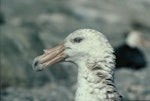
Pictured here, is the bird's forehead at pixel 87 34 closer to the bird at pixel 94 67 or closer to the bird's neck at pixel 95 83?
the bird at pixel 94 67

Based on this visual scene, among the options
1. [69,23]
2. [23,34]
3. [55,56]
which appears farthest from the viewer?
[69,23]

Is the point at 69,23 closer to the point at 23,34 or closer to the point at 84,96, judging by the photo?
the point at 23,34

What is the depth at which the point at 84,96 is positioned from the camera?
6805mm

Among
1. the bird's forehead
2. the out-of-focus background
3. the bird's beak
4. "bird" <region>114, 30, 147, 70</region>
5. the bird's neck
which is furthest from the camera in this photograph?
"bird" <region>114, 30, 147, 70</region>

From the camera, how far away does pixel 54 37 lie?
1786 centimetres

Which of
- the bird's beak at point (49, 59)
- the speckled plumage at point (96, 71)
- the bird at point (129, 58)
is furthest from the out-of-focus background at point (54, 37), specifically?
the speckled plumage at point (96, 71)

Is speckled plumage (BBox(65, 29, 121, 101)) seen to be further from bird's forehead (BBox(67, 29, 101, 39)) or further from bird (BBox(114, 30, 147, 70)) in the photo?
bird (BBox(114, 30, 147, 70))

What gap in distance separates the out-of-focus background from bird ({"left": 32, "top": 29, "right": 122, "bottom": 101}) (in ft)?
19.2

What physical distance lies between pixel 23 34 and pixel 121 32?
5787mm

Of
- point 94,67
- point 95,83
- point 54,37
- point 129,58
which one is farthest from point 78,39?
point 129,58

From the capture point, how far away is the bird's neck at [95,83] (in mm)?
6816

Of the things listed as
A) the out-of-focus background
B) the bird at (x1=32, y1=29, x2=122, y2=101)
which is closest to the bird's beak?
the bird at (x1=32, y1=29, x2=122, y2=101)

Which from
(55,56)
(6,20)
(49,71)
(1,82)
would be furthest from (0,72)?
(6,20)

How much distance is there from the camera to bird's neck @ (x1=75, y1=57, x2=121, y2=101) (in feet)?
22.4
